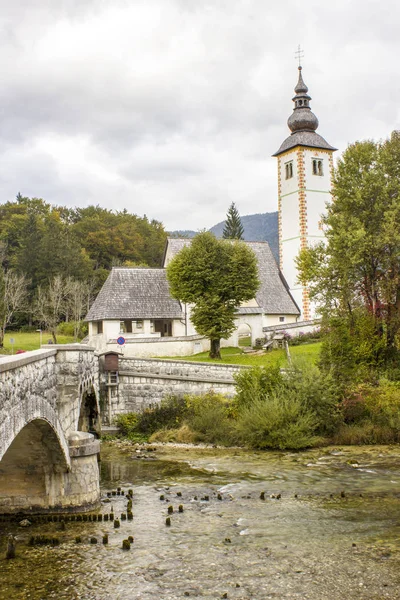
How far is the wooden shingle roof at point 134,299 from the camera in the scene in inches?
1667

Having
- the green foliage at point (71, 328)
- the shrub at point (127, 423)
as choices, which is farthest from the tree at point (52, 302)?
the shrub at point (127, 423)

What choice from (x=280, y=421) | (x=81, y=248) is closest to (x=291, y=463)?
(x=280, y=421)

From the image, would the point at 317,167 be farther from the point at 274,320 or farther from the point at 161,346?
the point at 161,346

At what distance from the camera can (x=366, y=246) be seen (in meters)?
28.1

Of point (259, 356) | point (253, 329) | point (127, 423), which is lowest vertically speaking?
point (127, 423)

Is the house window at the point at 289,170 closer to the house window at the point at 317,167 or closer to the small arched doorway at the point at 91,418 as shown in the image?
the house window at the point at 317,167

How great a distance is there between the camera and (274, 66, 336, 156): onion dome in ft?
166

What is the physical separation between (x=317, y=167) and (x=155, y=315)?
19.2 m

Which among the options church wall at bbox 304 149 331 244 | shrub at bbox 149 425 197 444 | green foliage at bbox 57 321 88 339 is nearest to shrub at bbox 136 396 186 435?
shrub at bbox 149 425 197 444

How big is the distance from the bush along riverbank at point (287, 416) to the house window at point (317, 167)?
2757 cm

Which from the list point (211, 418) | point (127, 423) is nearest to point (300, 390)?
point (211, 418)

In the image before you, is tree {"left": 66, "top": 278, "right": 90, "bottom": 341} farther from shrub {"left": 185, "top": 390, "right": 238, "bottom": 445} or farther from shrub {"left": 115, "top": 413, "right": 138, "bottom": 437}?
shrub {"left": 185, "top": 390, "right": 238, "bottom": 445}

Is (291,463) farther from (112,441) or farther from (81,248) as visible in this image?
(81,248)

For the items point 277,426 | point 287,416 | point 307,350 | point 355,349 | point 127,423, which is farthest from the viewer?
point 307,350
